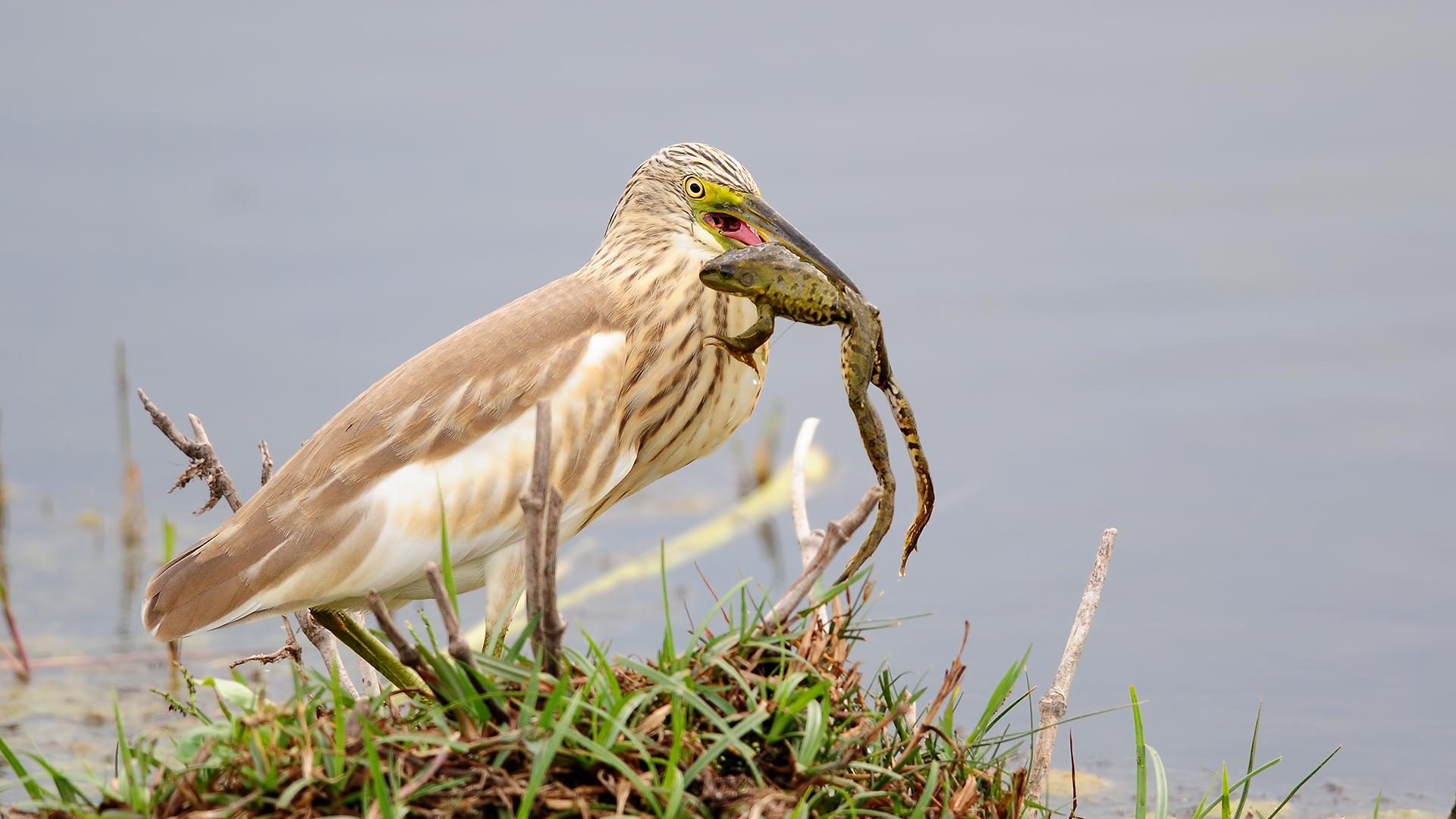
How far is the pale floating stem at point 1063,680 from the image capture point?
8.48 ft

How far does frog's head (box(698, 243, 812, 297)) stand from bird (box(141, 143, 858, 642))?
0.94ft

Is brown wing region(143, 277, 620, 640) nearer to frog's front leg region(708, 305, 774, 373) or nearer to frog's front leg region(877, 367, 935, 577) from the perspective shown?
frog's front leg region(708, 305, 774, 373)

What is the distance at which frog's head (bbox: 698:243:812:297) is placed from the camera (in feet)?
9.09

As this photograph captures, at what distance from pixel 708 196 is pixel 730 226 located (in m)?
0.11

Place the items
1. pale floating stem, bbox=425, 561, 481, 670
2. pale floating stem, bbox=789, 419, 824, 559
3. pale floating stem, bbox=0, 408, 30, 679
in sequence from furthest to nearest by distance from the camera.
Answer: pale floating stem, bbox=0, 408, 30, 679
pale floating stem, bbox=789, 419, 824, 559
pale floating stem, bbox=425, 561, 481, 670

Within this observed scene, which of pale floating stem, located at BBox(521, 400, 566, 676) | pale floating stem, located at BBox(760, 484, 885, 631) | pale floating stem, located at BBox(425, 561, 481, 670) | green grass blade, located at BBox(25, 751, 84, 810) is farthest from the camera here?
pale floating stem, located at BBox(760, 484, 885, 631)

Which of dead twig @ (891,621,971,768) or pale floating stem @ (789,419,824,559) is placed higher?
pale floating stem @ (789,419,824,559)

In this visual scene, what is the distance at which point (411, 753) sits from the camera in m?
1.99

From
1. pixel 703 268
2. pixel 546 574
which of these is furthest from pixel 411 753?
pixel 703 268

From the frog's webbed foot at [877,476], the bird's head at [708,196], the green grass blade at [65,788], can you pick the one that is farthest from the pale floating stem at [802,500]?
the green grass blade at [65,788]

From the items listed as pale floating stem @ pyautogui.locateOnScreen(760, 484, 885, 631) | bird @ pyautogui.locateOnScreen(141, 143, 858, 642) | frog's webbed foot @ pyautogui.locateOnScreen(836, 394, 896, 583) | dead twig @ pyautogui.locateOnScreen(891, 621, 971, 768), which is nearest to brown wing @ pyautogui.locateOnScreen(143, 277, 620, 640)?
bird @ pyautogui.locateOnScreen(141, 143, 858, 642)

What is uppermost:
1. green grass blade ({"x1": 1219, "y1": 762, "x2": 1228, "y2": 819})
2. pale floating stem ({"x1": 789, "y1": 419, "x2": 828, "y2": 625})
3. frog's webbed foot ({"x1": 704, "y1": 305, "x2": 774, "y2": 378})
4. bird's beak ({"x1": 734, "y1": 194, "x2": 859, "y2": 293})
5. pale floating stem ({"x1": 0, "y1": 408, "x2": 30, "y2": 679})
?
bird's beak ({"x1": 734, "y1": 194, "x2": 859, "y2": 293})

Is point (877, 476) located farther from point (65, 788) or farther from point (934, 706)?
point (65, 788)

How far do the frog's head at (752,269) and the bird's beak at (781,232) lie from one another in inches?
16.5
